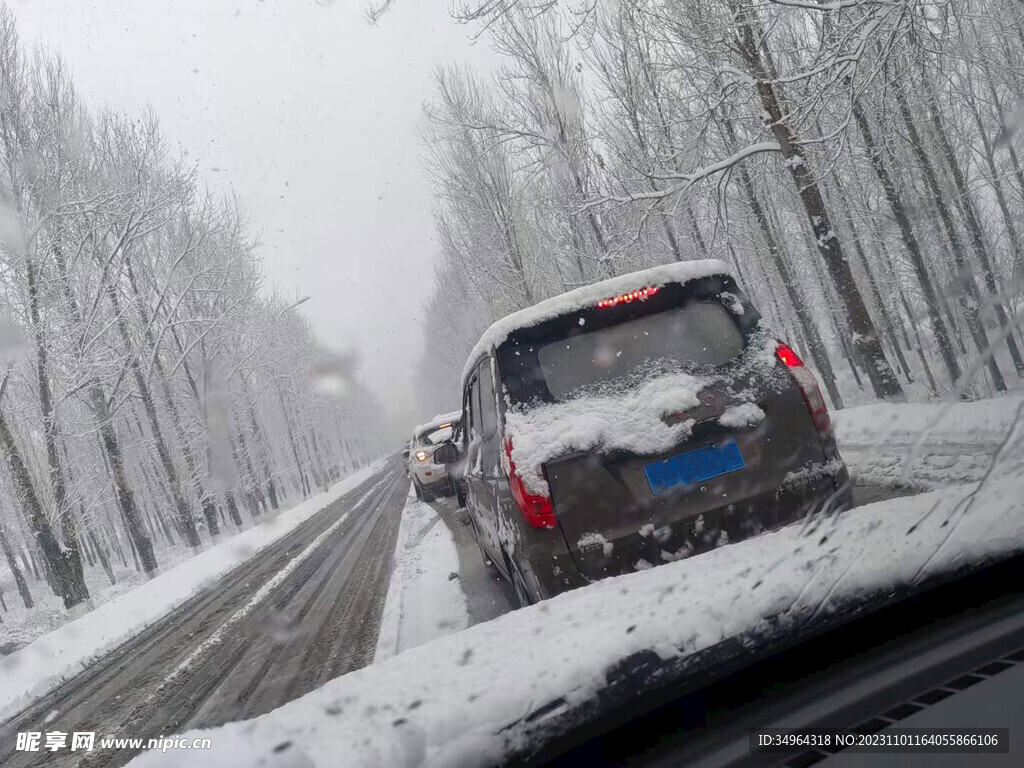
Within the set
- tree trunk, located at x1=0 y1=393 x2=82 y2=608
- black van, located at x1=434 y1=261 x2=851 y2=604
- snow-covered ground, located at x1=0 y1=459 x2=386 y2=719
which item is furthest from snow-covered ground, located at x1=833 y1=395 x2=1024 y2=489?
tree trunk, located at x1=0 y1=393 x2=82 y2=608

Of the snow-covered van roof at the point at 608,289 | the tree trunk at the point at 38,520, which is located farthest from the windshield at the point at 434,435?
the snow-covered van roof at the point at 608,289

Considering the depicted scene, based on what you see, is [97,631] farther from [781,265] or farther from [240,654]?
[781,265]

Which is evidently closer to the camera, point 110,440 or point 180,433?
point 110,440

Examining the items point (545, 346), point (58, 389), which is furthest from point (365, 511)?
point (545, 346)

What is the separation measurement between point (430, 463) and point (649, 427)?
44.3 feet

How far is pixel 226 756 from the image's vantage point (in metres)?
1.38

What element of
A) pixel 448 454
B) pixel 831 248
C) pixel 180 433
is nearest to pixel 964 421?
pixel 448 454

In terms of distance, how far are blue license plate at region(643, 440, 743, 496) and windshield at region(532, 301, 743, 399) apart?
1.37 ft

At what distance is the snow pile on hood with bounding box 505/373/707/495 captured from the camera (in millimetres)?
2918

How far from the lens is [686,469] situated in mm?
2908

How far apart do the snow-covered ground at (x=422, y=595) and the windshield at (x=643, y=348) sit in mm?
2323

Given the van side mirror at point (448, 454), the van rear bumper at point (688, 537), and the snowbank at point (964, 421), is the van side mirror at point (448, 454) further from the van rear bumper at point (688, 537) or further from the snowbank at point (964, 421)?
the snowbank at point (964, 421)

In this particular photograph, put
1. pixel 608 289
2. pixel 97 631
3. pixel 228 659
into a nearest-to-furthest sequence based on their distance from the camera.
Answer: pixel 608 289, pixel 228 659, pixel 97 631

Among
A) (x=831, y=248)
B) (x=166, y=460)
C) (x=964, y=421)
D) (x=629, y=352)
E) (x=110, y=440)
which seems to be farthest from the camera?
(x=166, y=460)
